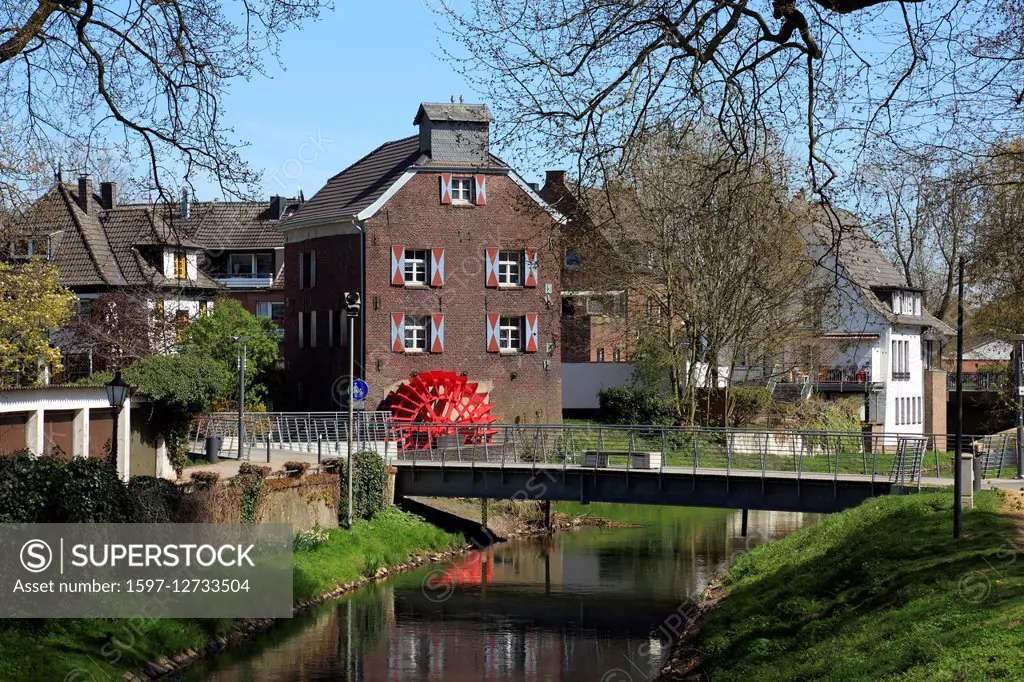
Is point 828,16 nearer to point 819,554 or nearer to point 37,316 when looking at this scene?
point 819,554

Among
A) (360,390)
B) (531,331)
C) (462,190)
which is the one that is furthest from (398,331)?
(360,390)

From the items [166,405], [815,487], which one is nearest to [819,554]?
[815,487]

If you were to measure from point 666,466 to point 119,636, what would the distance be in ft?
45.8

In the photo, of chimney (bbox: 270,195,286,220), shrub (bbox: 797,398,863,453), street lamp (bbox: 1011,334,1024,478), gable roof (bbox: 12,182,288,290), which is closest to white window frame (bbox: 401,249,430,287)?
gable roof (bbox: 12,182,288,290)

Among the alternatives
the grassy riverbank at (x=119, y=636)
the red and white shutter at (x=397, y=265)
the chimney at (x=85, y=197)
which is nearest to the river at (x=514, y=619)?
the grassy riverbank at (x=119, y=636)

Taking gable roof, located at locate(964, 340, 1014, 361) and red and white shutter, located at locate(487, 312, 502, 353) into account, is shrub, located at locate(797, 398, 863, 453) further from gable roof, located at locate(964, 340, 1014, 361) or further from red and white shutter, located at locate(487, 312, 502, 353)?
gable roof, located at locate(964, 340, 1014, 361)

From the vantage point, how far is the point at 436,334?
1774 inches

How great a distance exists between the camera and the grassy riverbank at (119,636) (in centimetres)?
1825

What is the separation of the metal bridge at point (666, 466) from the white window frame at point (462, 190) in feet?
31.4

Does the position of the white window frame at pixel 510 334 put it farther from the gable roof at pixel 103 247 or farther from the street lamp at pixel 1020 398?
the street lamp at pixel 1020 398

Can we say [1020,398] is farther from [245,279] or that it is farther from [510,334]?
[245,279]

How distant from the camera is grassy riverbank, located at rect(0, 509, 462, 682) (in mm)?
18250

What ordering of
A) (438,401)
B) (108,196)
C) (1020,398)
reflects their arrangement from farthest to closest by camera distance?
(108,196), (438,401), (1020,398)

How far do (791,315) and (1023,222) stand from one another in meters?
25.5
